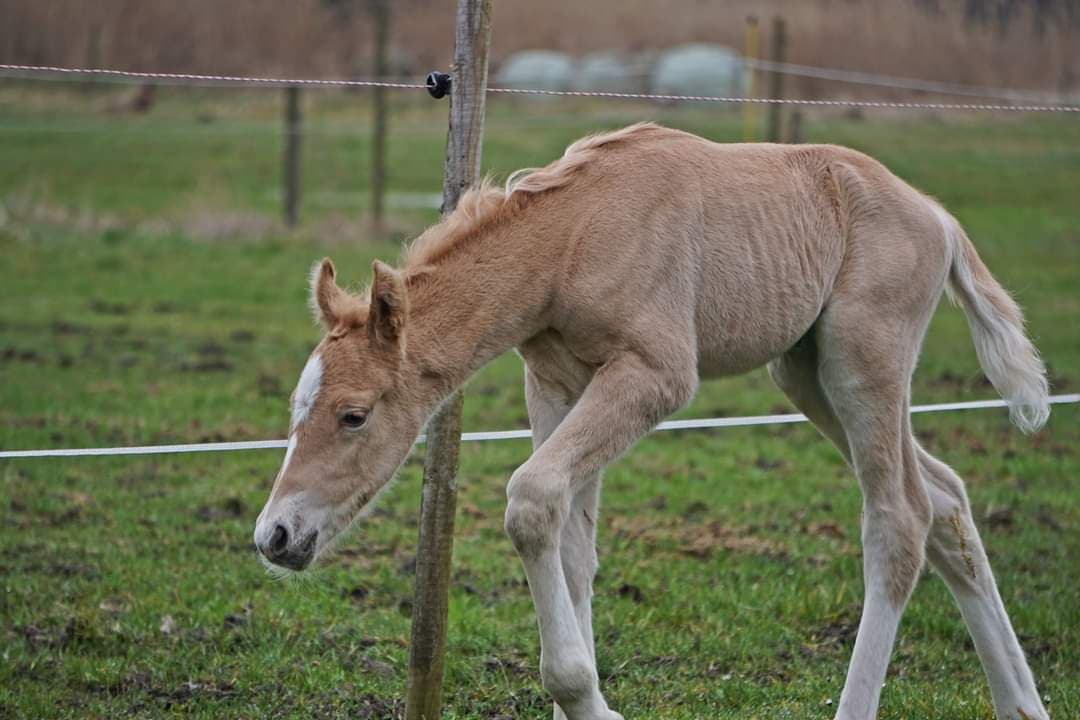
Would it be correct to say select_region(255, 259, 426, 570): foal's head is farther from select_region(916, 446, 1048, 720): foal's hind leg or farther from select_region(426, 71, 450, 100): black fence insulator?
select_region(916, 446, 1048, 720): foal's hind leg

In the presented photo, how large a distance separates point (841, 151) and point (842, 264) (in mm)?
517

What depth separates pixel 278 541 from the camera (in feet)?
12.7

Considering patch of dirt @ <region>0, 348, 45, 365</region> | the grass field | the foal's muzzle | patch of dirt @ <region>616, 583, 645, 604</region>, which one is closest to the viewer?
the foal's muzzle

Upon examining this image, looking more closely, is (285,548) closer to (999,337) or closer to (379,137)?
(999,337)

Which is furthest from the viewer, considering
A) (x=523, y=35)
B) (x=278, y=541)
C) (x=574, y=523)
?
(x=523, y=35)

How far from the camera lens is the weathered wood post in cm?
449

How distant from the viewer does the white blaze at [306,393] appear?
399cm

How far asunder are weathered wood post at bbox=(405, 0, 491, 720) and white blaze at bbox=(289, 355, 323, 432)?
54 centimetres

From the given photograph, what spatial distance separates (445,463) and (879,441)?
150cm

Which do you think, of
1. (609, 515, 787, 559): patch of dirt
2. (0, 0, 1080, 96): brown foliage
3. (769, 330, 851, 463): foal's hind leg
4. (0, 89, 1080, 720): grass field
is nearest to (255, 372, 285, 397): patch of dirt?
(0, 89, 1080, 720): grass field

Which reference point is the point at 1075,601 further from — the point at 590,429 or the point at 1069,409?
the point at 1069,409

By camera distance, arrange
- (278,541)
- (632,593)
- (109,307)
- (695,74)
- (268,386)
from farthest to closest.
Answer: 1. (695,74)
2. (109,307)
3. (268,386)
4. (632,593)
5. (278,541)

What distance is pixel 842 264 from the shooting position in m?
4.89

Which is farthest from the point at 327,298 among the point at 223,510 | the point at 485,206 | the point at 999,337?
the point at 223,510
